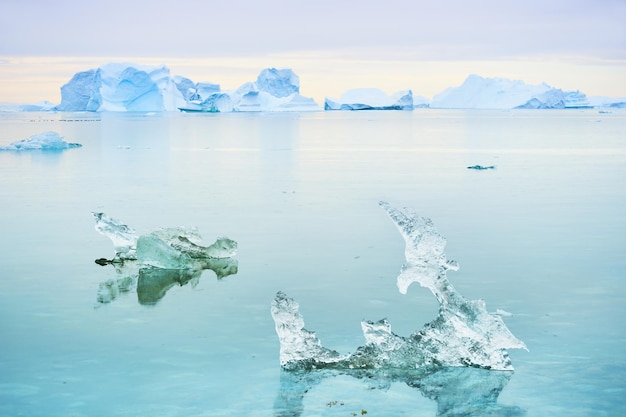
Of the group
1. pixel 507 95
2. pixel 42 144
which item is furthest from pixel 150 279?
pixel 507 95

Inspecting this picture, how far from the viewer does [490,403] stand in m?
3.96

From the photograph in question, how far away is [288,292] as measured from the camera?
19.6 feet

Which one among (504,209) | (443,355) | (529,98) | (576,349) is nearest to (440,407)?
(443,355)

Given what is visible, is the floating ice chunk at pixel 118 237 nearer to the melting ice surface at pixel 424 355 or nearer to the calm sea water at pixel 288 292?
the calm sea water at pixel 288 292

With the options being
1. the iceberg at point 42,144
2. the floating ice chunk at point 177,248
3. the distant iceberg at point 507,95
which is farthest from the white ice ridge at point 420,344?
the distant iceberg at point 507,95

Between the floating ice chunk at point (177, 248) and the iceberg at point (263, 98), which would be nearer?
the floating ice chunk at point (177, 248)

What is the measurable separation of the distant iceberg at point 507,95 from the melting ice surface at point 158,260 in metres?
84.8

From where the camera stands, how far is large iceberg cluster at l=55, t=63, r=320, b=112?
65.8 meters

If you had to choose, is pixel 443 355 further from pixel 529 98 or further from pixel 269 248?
pixel 529 98

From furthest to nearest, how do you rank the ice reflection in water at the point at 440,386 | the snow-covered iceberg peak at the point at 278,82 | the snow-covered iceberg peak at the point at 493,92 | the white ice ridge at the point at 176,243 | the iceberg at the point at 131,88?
the snow-covered iceberg peak at the point at 493,92
the snow-covered iceberg peak at the point at 278,82
the iceberg at the point at 131,88
the white ice ridge at the point at 176,243
the ice reflection in water at the point at 440,386

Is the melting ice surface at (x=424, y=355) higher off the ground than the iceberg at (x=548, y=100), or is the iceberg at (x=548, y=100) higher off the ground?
the melting ice surface at (x=424, y=355)

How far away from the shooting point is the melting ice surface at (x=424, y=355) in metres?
4.23

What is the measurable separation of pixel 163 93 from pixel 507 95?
41.5 metres

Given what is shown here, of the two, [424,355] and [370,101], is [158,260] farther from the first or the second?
[370,101]
